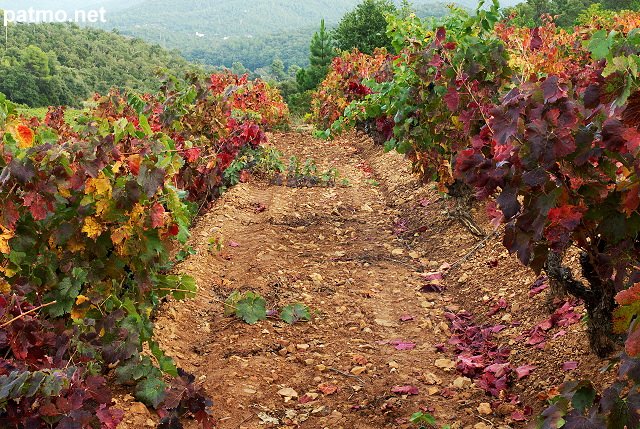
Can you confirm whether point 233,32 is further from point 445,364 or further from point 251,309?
point 445,364

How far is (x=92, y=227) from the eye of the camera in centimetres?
250

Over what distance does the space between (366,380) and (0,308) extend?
6.45 ft

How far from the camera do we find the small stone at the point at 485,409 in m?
2.82

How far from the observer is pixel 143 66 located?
177 feet

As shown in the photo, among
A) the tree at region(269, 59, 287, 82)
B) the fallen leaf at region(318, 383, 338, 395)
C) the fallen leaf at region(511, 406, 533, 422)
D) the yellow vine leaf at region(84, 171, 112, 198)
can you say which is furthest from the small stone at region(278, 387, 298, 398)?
the tree at region(269, 59, 287, 82)

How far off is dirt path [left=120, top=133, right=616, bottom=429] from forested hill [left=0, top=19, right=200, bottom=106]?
22795mm

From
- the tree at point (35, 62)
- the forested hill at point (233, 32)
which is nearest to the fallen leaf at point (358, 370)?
the tree at point (35, 62)

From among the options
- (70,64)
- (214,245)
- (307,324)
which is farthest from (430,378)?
(70,64)

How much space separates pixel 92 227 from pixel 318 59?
3167 centimetres

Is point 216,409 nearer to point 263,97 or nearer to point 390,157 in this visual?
point 390,157

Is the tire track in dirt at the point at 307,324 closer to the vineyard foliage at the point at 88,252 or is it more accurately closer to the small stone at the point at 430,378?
the small stone at the point at 430,378

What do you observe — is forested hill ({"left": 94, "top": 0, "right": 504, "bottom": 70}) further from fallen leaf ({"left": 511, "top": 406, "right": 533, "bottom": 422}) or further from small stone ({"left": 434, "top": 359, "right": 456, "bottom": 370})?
fallen leaf ({"left": 511, "top": 406, "right": 533, "bottom": 422})

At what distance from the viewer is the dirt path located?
2.94 metres

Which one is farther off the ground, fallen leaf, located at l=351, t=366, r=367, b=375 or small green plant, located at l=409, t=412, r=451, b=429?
small green plant, located at l=409, t=412, r=451, b=429
